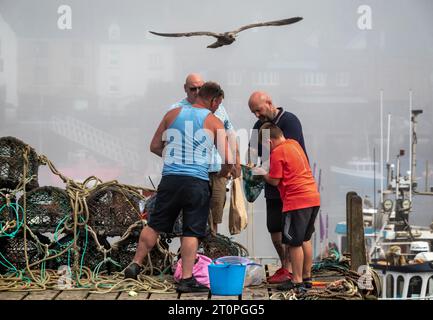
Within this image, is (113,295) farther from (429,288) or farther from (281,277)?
→ (429,288)

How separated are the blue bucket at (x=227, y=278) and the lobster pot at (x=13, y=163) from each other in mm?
1900

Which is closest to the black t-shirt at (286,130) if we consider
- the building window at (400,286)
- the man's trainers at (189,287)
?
the man's trainers at (189,287)

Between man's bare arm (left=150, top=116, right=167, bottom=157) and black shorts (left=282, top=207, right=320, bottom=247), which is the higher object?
man's bare arm (left=150, top=116, right=167, bottom=157)

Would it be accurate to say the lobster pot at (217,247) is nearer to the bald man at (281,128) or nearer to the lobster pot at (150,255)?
the lobster pot at (150,255)

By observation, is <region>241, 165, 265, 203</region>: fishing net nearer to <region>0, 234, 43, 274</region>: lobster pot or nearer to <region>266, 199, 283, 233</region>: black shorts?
<region>266, 199, 283, 233</region>: black shorts

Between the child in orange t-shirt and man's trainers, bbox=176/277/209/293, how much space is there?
537 millimetres

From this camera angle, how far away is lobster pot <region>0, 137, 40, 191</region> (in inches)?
234

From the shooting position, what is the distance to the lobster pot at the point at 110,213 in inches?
228

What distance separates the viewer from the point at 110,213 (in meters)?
5.81

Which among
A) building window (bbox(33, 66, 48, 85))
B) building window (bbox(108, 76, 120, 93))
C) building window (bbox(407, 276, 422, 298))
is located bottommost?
building window (bbox(407, 276, 422, 298))

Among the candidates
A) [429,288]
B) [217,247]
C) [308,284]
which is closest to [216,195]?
[217,247]

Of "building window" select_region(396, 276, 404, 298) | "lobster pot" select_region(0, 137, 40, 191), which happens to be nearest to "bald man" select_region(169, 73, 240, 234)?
"lobster pot" select_region(0, 137, 40, 191)

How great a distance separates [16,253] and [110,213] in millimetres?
770

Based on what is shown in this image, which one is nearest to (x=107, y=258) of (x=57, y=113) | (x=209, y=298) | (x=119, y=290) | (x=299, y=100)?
(x=119, y=290)
